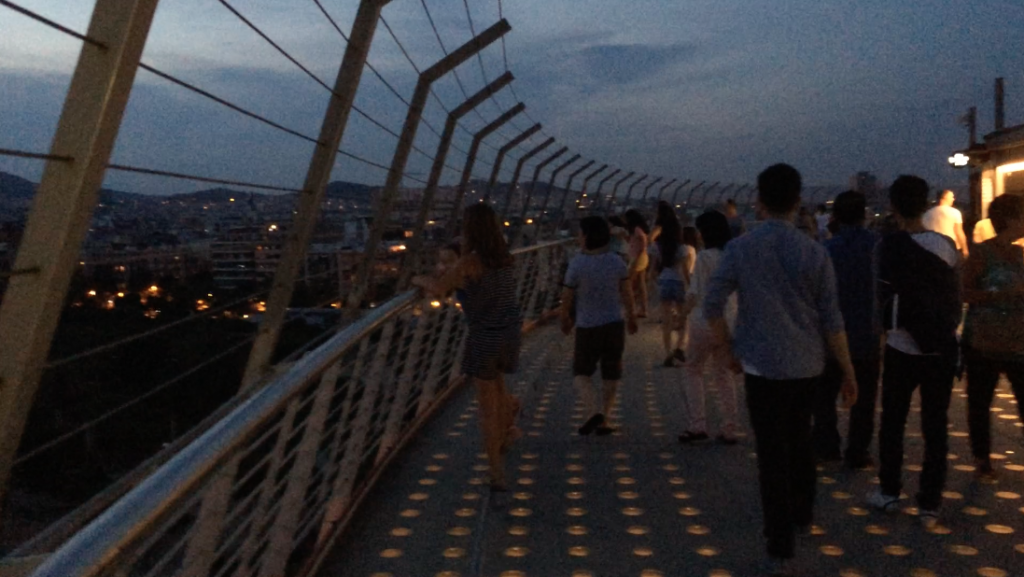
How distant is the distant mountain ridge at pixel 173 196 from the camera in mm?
2098

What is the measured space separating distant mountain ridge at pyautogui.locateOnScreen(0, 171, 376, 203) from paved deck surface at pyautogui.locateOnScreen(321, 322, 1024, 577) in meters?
1.46

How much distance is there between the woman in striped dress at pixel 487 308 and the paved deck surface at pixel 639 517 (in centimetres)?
35

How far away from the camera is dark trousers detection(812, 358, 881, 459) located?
500 centimetres

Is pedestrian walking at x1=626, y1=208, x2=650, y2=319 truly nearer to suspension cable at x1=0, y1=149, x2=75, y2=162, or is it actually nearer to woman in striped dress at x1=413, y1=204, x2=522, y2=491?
woman in striped dress at x1=413, y1=204, x2=522, y2=491

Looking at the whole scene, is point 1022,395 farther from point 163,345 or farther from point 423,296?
point 163,345

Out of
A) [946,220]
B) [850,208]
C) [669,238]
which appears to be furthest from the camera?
[669,238]

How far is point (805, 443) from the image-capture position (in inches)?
155

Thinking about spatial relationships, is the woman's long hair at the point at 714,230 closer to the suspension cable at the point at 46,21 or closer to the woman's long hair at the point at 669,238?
the woman's long hair at the point at 669,238

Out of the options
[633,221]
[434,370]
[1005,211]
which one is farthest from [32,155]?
[633,221]

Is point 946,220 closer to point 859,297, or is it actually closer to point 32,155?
point 859,297

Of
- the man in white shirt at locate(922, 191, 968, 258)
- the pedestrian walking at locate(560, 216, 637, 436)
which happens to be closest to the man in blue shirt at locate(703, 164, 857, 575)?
the pedestrian walking at locate(560, 216, 637, 436)

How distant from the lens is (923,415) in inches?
169

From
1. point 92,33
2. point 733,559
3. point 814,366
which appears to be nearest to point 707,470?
point 733,559

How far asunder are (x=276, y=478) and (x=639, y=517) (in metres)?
1.71
